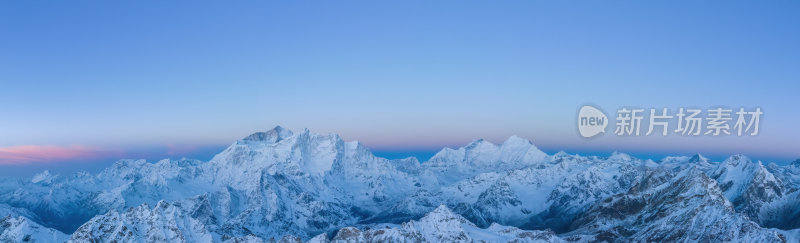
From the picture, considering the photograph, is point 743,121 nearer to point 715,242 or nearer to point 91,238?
point 715,242

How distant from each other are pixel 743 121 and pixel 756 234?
228 feet

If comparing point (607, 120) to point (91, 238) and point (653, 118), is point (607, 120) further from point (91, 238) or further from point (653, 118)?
point (91, 238)

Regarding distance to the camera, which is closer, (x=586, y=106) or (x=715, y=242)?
(x=586, y=106)

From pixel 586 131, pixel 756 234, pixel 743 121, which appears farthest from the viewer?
pixel 756 234

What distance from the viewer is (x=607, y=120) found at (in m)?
146

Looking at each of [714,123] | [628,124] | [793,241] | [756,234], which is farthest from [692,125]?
[793,241]

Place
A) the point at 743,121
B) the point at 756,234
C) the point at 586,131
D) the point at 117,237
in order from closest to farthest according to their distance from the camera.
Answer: the point at 743,121 < the point at 586,131 < the point at 756,234 < the point at 117,237

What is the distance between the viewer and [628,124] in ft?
478

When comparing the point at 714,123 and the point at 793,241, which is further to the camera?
the point at 793,241

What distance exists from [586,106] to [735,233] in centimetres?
8948

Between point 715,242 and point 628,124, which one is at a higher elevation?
point 628,124

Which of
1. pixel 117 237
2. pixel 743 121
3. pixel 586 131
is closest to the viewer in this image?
pixel 743 121

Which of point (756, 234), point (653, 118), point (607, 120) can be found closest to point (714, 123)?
point (653, 118)

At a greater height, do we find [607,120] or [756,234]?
[607,120]
